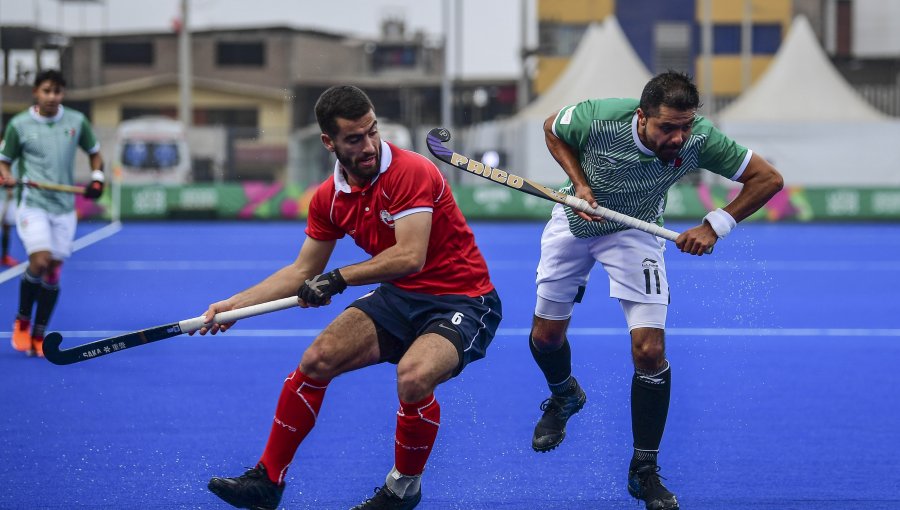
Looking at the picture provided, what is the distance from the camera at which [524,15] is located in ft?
120

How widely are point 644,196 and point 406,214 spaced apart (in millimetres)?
1421

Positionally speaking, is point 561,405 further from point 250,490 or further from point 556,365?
point 250,490

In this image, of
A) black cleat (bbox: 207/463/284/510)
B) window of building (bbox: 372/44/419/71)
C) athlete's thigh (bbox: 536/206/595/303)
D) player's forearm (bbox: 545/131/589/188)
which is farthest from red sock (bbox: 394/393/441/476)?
window of building (bbox: 372/44/419/71)

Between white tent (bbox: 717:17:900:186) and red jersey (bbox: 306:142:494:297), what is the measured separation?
24.7m

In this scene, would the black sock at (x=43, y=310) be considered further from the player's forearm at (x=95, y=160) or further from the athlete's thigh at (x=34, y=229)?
the player's forearm at (x=95, y=160)

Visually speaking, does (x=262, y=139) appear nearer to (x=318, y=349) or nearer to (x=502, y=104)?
(x=502, y=104)

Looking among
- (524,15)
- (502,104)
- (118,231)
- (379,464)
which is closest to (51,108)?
(379,464)

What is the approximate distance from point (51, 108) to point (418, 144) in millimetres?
24329

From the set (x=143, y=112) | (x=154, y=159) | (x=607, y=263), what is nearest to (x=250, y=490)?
(x=607, y=263)

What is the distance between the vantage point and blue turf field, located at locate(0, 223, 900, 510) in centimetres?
602

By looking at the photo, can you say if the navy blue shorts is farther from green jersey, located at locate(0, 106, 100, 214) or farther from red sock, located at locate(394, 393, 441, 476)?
green jersey, located at locate(0, 106, 100, 214)

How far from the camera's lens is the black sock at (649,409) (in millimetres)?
5871

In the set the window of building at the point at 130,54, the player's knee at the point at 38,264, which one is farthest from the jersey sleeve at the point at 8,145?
the window of building at the point at 130,54

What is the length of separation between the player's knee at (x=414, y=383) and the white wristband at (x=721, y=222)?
1619 mm
